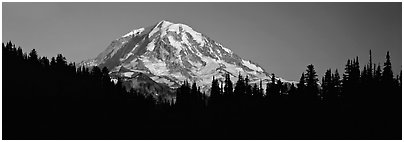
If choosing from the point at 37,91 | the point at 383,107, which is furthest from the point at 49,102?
the point at 383,107

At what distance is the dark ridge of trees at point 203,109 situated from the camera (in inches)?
3319

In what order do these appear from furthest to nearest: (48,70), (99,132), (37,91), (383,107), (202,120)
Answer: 1. (48,70)
2. (202,120)
3. (37,91)
4. (99,132)
5. (383,107)

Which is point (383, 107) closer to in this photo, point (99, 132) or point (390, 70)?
point (390, 70)

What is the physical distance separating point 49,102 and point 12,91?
6000 millimetres

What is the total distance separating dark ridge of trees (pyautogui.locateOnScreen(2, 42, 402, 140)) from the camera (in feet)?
277

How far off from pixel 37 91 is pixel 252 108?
34914 millimetres

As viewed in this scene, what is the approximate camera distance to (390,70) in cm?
8562

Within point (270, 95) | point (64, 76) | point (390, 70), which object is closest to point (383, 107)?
point (390, 70)

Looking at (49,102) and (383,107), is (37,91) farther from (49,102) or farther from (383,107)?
(383,107)

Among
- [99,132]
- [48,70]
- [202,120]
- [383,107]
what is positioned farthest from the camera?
[48,70]

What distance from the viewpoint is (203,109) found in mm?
122250

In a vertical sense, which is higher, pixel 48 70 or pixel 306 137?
pixel 48 70

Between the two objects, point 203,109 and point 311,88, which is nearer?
point 311,88

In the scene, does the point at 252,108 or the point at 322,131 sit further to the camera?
the point at 252,108
